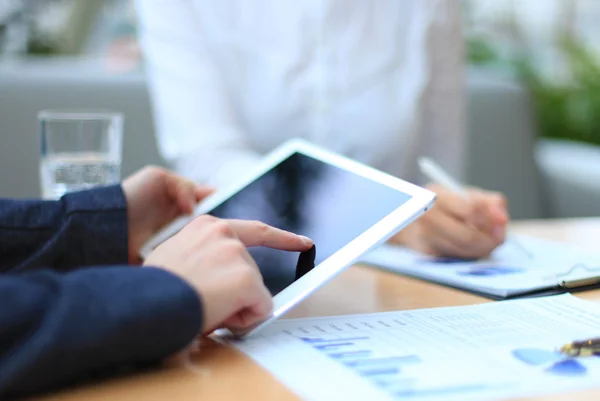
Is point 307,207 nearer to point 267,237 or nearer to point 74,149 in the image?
point 267,237

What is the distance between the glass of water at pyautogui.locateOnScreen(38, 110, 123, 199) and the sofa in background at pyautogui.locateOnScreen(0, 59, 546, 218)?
0.67 metres

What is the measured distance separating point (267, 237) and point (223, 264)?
64 millimetres

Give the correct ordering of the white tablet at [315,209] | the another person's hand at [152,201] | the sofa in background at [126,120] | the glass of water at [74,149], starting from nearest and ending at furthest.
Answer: the white tablet at [315,209]
the another person's hand at [152,201]
the glass of water at [74,149]
the sofa in background at [126,120]

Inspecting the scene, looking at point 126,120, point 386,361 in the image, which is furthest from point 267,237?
point 126,120

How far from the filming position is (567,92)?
2.57 m

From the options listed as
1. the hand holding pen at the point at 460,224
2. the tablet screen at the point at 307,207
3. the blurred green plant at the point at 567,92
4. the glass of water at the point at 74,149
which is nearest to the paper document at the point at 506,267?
the hand holding pen at the point at 460,224

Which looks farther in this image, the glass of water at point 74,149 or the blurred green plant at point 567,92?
the blurred green plant at point 567,92

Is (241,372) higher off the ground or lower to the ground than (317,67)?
lower

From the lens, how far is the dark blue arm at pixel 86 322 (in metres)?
0.40

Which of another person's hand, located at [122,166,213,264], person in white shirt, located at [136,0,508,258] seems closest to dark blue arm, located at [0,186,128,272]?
another person's hand, located at [122,166,213,264]

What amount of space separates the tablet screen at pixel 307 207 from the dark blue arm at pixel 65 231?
9 centimetres

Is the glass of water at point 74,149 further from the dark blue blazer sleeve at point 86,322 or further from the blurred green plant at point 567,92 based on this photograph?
the blurred green plant at point 567,92

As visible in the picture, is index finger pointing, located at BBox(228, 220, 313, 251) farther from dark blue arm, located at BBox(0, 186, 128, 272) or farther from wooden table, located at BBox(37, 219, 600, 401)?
dark blue arm, located at BBox(0, 186, 128, 272)

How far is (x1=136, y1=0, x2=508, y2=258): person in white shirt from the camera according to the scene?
1174mm
